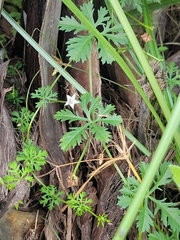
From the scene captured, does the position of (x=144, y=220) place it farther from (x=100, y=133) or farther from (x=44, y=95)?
(x=44, y=95)

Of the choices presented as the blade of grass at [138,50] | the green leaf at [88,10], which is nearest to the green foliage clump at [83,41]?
the green leaf at [88,10]

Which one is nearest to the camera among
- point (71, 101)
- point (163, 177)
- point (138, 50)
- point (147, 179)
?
point (147, 179)

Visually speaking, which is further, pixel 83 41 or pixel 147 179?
pixel 83 41

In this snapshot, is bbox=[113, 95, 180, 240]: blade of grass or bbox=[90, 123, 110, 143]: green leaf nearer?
bbox=[113, 95, 180, 240]: blade of grass

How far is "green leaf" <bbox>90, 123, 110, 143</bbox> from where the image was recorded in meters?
0.97

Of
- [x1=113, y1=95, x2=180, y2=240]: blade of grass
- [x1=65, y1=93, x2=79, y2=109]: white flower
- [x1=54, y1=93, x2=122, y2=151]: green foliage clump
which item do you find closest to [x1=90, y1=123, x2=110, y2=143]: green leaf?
[x1=54, y1=93, x2=122, y2=151]: green foliage clump

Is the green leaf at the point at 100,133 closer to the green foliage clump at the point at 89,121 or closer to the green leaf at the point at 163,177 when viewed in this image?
the green foliage clump at the point at 89,121

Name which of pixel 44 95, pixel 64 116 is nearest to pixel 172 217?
pixel 64 116

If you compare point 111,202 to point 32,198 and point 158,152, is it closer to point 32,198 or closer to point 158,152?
point 32,198

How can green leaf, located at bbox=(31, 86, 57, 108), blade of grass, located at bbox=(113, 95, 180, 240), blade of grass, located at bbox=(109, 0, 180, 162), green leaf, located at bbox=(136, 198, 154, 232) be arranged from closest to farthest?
blade of grass, located at bbox=(113, 95, 180, 240)
blade of grass, located at bbox=(109, 0, 180, 162)
green leaf, located at bbox=(136, 198, 154, 232)
green leaf, located at bbox=(31, 86, 57, 108)

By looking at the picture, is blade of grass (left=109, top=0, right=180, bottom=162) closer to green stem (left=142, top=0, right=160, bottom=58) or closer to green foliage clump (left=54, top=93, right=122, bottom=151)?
green foliage clump (left=54, top=93, right=122, bottom=151)

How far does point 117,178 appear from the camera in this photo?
1164 mm

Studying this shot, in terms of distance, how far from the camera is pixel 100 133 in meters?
0.98

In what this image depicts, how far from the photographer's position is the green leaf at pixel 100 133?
971 mm
